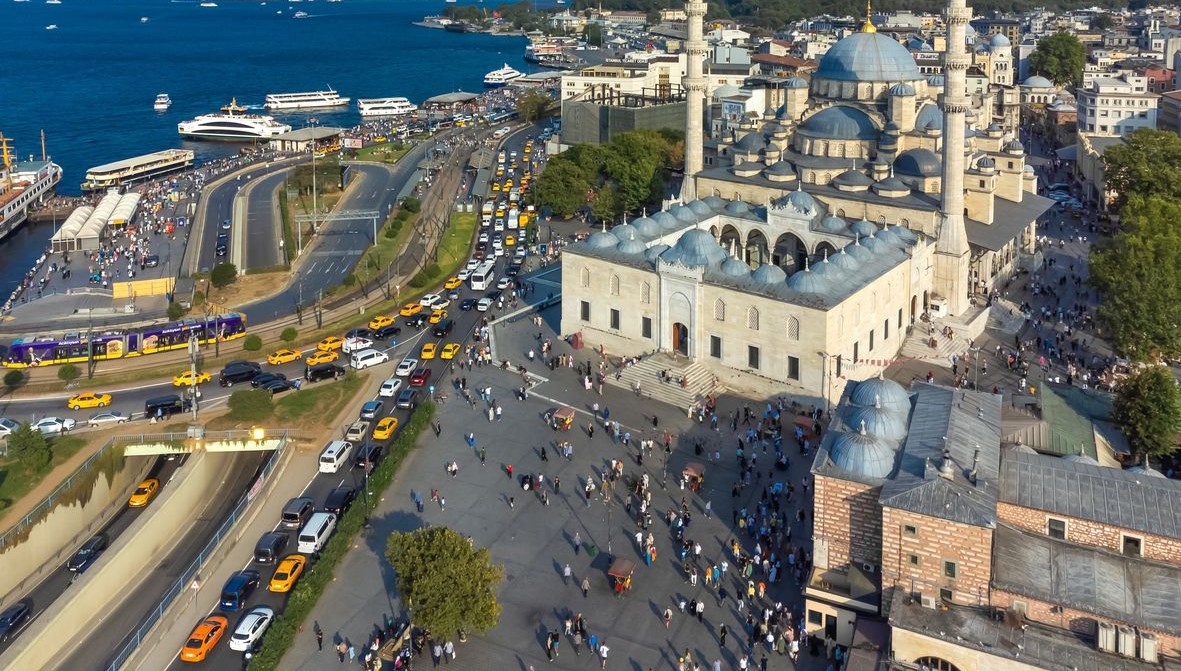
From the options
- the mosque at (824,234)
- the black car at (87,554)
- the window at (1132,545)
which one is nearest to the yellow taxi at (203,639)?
the black car at (87,554)

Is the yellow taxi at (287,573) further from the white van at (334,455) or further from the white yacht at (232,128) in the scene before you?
the white yacht at (232,128)

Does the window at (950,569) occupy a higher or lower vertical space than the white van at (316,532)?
higher

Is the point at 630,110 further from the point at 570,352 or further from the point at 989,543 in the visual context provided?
the point at 989,543

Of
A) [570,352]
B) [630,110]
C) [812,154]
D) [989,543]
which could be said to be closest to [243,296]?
[570,352]

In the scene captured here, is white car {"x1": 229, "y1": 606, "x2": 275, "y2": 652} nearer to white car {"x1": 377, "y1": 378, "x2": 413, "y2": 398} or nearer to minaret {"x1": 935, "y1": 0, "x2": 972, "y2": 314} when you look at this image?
white car {"x1": 377, "y1": 378, "x2": 413, "y2": 398}

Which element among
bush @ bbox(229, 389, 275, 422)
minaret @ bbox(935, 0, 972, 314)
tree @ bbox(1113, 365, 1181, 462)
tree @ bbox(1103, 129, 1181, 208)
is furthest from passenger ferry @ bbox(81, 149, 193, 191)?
tree @ bbox(1113, 365, 1181, 462)

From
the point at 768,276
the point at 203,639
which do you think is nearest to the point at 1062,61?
the point at 768,276
